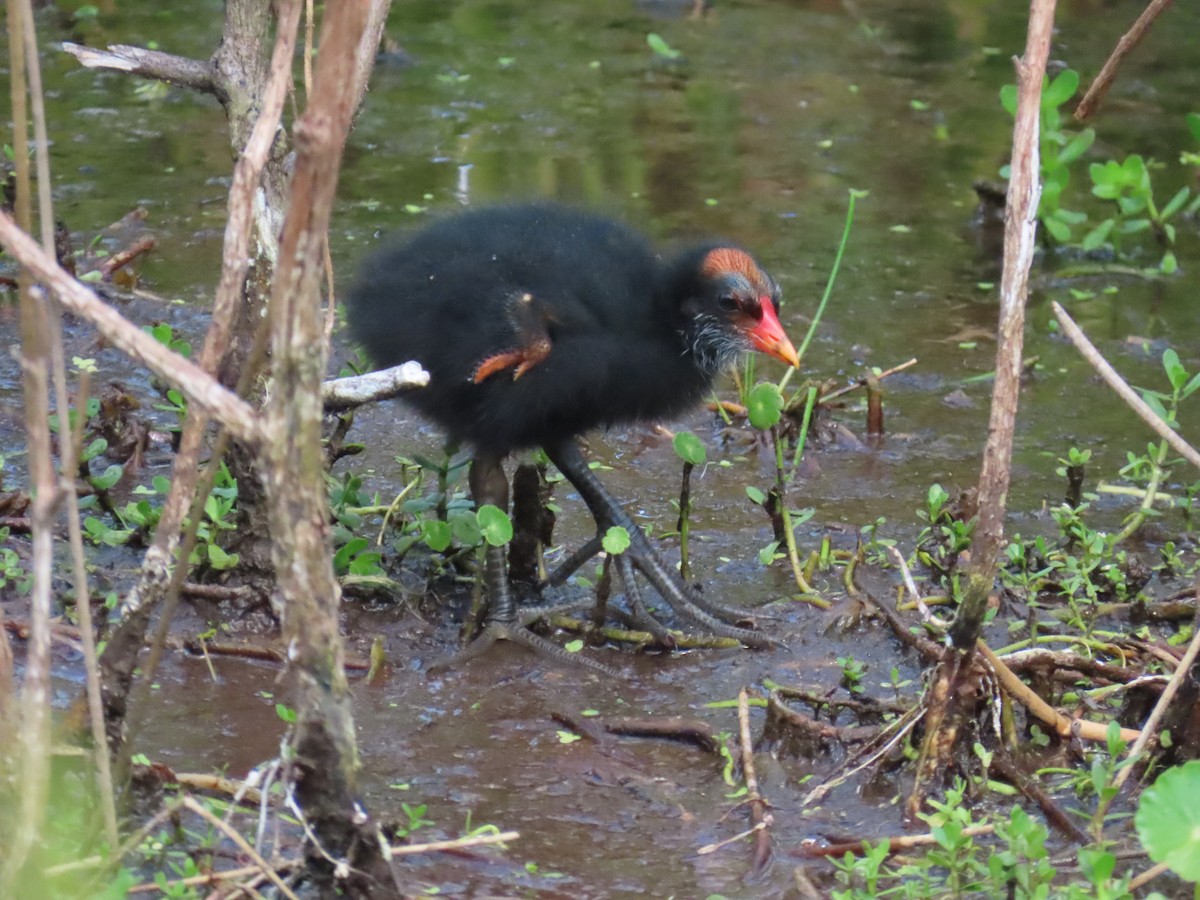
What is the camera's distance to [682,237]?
21.5 feet

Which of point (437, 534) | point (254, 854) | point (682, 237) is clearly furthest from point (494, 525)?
point (682, 237)

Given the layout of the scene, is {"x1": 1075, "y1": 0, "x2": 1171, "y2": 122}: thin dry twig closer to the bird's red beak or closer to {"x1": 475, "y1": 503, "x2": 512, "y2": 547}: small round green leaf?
the bird's red beak

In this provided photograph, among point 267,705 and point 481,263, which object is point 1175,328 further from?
point 267,705

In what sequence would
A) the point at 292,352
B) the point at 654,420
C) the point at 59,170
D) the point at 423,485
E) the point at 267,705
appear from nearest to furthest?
the point at 292,352
the point at 267,705
the point at 654,420
the point at 423,485
the point at 59,170

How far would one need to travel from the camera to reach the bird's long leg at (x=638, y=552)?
13.0 feet

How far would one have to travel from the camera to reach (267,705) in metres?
3.43

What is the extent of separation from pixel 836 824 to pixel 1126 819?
560 mm

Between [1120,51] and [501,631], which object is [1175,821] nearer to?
[1120,51]

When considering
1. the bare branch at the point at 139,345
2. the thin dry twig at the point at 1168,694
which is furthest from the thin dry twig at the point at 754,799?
the bare branch at the point at 139,345

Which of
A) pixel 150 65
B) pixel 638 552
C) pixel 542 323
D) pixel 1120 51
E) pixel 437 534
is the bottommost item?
pixel 638 552

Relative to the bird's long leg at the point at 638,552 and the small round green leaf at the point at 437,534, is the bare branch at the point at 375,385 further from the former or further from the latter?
the bird's long leg at the point at 638,552

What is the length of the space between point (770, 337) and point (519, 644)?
3.48 feet

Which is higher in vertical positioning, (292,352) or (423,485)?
(292,352)

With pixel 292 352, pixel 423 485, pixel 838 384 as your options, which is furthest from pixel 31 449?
pixel 838 384
